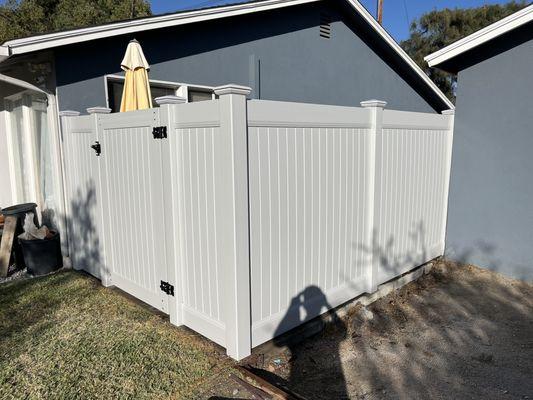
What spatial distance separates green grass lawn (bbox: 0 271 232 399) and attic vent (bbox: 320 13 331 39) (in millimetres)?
6153

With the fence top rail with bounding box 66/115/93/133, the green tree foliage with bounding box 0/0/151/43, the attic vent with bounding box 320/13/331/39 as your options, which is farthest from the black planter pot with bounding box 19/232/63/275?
the green tree foliage with bounding box 0/0/151/43

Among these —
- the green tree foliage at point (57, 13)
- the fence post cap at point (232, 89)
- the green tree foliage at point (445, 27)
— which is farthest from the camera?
the green tree foliage at point (445, 27)

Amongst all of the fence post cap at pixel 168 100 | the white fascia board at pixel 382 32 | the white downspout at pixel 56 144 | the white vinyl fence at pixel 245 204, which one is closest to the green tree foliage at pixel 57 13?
the white fascia board at pixel 382 32

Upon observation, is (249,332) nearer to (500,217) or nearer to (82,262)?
(82,262)

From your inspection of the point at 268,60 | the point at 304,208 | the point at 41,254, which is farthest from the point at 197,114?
the point at 268,60

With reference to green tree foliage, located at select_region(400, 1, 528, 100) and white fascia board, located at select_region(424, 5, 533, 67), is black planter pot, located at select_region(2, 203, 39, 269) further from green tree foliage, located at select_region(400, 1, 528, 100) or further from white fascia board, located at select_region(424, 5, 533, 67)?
green tree foliage, located at select_region(400, 1, 528, 100)

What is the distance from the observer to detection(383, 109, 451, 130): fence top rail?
4059 mm

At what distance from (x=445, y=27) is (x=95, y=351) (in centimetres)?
2324

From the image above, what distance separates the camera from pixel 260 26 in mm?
6648

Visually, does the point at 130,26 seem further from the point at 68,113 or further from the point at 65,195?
the point at 65,195

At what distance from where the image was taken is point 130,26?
4797mm

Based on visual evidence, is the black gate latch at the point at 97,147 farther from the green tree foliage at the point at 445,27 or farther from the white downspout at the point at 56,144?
the green tree foliage at the point at 445,27

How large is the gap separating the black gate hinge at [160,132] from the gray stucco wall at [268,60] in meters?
2.11

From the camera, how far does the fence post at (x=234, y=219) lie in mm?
2682
